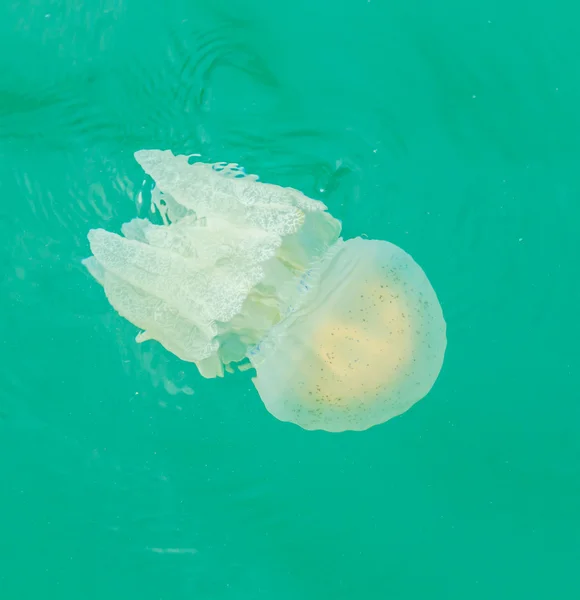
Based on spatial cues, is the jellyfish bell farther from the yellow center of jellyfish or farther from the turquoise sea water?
the turquoise sea water

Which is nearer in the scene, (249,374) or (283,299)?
(283,299)

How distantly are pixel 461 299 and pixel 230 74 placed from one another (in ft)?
5.72

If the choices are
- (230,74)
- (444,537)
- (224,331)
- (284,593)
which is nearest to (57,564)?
(284,593)

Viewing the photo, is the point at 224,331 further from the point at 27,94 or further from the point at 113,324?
the point at 27,94

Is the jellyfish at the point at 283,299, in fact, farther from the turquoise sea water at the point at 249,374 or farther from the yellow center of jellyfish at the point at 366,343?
the turquoise sea water at the point at 249,374

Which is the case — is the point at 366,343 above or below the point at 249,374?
above

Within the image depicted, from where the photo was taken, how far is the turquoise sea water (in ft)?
12.1

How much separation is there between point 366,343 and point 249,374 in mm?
981

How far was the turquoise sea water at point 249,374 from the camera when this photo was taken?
3.68 m

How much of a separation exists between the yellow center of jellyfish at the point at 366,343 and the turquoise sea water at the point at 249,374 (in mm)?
696

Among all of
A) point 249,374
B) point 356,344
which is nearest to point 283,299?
point 356,344

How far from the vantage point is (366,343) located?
10.1ft

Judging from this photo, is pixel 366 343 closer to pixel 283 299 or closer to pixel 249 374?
pixel 283 299

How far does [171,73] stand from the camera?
3.75 m
